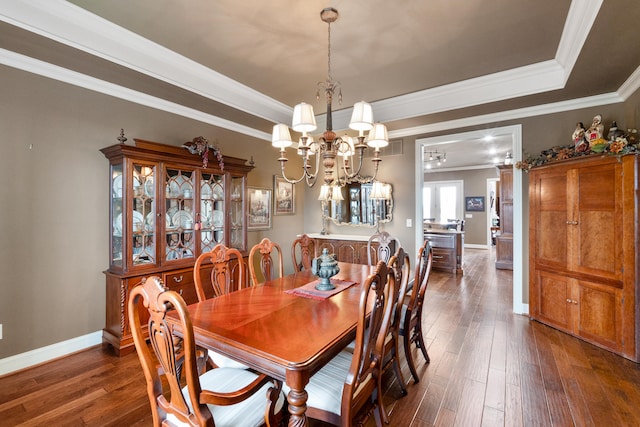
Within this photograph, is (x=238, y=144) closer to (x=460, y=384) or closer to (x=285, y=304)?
(x=285, y=304)

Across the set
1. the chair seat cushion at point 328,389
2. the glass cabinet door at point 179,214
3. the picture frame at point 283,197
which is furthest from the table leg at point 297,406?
the picture frame at point 283,197

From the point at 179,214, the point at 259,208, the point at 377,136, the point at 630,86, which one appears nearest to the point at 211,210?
the point at 179,214

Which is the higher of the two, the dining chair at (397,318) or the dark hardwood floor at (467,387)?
the dining chair at (397,318)

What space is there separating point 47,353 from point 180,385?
2.32 meters

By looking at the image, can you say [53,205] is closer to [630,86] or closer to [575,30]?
[575,30]

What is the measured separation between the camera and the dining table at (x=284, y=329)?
1201 mm

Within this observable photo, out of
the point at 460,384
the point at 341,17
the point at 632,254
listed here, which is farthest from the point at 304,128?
the point at 632,254

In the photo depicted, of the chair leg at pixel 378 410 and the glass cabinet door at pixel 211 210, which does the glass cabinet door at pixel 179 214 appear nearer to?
the glass cabinet door at pixel 211 210

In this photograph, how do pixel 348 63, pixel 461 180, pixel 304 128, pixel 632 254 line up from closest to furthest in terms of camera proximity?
pixel 304 128 → pixel 632 254 → pixel 348 63 → pixel 461 180

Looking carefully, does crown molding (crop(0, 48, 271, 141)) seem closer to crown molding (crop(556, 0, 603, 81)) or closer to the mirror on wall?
the mirror on wall

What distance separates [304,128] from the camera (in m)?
2.15

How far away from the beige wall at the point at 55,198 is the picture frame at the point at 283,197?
6.56ft

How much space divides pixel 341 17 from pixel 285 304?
2.26 metres

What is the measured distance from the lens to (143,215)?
288 cm
